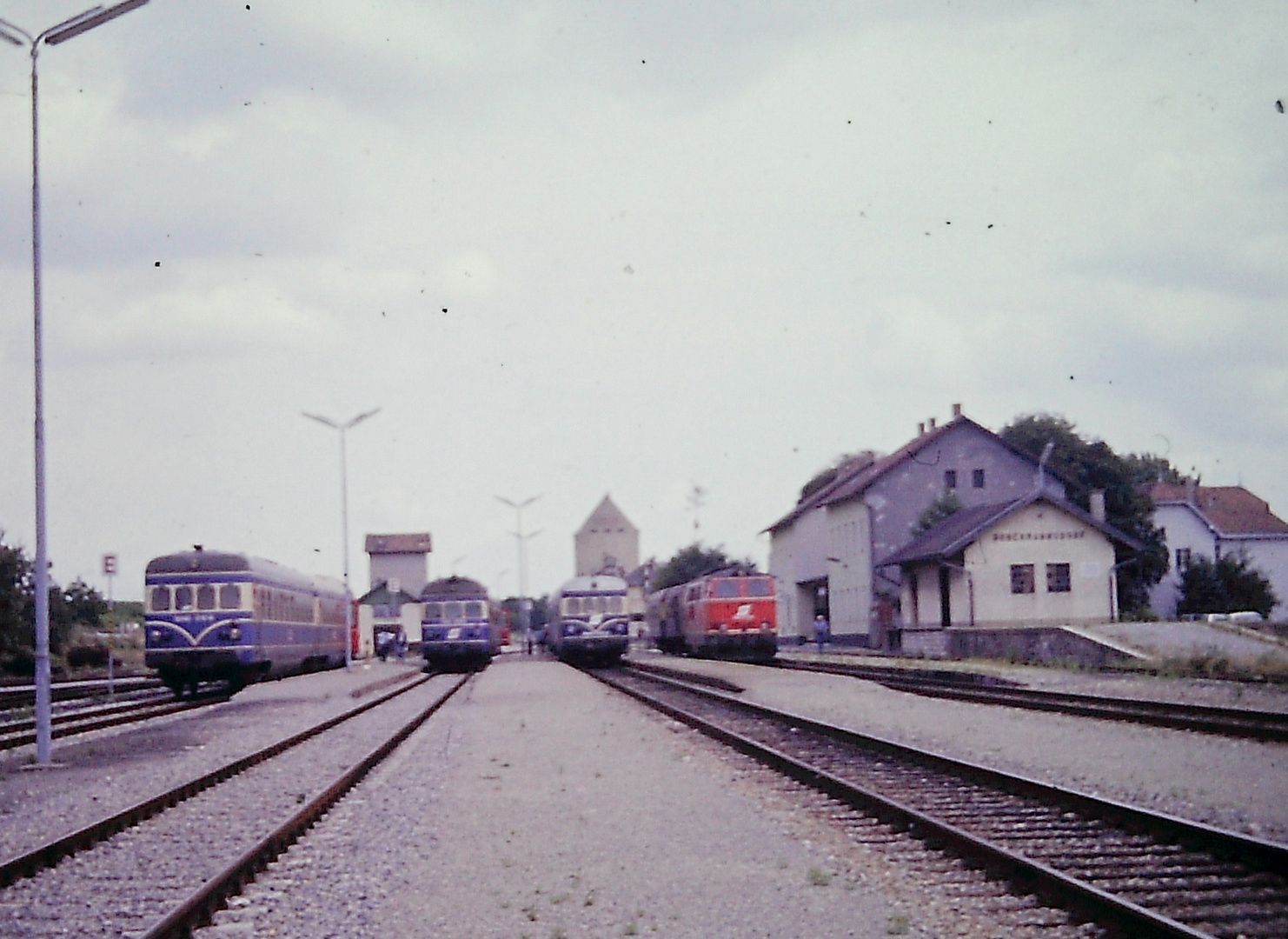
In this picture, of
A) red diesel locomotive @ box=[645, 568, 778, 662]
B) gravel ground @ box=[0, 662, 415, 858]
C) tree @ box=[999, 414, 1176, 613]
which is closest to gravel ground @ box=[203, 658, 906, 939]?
gravel ground @ box=[0, 662, 415, 858]

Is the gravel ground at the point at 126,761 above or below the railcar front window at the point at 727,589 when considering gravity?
below

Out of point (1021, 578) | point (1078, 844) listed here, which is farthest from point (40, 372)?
point (1021, 578)

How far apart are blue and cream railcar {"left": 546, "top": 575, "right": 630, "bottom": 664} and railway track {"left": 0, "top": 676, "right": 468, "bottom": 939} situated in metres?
32.0

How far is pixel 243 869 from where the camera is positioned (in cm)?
930

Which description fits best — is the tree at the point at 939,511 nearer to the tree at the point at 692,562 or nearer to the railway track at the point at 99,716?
the railway track at the point at 99,716

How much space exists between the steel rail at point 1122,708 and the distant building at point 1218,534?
50.8 m

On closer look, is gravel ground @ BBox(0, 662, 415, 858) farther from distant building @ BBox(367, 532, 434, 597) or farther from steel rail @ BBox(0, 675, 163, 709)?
distant building @ BBox(367, 532, 434, 597)

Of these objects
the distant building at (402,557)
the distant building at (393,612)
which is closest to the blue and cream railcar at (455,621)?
the distant building at (393,612)

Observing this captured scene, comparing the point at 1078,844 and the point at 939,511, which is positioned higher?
the point at 939,511

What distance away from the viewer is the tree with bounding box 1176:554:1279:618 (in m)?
62.7

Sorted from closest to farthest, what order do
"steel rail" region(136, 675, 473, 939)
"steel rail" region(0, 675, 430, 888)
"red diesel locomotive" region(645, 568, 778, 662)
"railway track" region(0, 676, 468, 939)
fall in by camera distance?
"steel rail" region(136, 675, 473, 939) → "railway track" region(0, 676, 468, 939) → "steel rail" region(0, 675, 430, 888) → "red diesel locomotive" region(645, 568, 778, 662)

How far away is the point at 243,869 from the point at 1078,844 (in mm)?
5116

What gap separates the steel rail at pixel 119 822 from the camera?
9742mm

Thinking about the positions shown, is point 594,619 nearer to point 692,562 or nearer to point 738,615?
point 738,615
